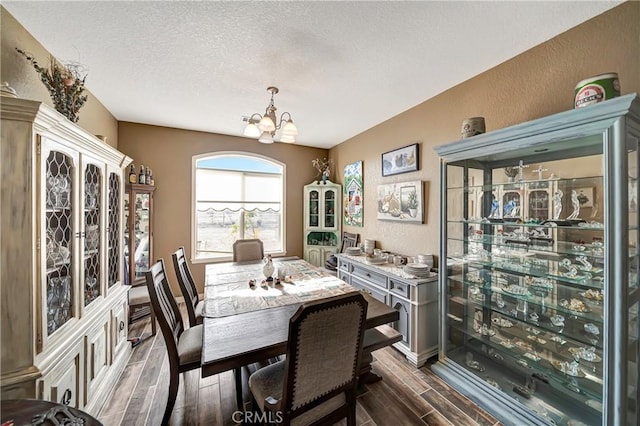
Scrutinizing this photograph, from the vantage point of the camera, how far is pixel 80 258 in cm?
161

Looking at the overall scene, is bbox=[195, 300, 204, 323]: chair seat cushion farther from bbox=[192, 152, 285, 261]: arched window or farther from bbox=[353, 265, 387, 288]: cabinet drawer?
bbox=[353, 265, 387, 288]: cabinet drawer

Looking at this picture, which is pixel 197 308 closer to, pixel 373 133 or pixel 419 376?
pixel 419 376

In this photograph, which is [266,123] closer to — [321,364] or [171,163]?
[321,364]

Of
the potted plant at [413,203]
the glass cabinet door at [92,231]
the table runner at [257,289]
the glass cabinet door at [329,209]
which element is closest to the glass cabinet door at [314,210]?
the glass cabinet door at [329,209]

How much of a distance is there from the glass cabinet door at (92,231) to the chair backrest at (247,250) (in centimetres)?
151

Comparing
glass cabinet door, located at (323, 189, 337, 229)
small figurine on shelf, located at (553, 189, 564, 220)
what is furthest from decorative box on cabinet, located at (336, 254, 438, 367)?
glass cabinet door, located at (323, 189, 337, 229)

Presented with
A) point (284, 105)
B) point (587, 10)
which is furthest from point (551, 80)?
point (284, 105)

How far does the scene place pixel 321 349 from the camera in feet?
3.86

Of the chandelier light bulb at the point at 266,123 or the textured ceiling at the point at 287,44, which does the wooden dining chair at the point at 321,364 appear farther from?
the textured ceiling at the point at 287,44

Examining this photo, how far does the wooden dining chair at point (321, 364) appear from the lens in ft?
3.63

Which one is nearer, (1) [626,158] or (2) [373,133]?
(1) [626,158]

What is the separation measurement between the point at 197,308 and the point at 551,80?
374 cm

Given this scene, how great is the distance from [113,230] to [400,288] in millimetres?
2927

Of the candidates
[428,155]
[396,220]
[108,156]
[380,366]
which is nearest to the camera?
[108,156]
